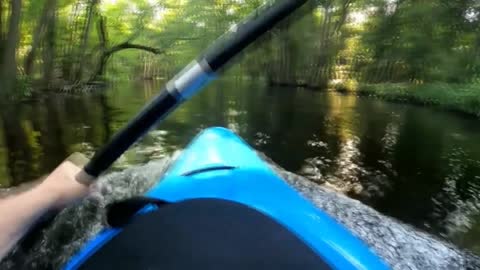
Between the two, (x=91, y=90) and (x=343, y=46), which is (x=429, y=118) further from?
(x=91, y=90)

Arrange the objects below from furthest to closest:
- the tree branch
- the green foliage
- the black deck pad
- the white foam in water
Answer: the tree branch
the green foliage
the white foam in water
the black deck pad

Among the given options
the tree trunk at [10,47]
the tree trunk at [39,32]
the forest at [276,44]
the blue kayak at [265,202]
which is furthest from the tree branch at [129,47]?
the blue kayak at [265,202]

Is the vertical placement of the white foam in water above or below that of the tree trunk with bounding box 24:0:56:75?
below

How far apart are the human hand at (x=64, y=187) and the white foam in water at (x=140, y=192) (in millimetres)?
702

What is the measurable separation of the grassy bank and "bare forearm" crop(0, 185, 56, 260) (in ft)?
13.2

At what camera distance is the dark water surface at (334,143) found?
3.09 metres

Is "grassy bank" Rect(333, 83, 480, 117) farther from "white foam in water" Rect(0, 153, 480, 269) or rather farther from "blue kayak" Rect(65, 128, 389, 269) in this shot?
"blue kayak" Rect(65, 128, 389, 269)

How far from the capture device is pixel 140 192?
1.45 meters

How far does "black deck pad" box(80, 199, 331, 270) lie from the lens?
25.8 inches

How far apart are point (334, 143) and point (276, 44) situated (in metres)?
1.77

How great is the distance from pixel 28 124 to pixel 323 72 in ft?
14.3

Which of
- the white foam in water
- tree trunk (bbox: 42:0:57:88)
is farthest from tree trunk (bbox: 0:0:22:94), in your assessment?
the white foam in water

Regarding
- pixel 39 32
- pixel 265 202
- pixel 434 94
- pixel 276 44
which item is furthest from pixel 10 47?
pixel 265 202

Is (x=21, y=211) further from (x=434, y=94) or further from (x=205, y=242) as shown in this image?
(x=434, y=94)
